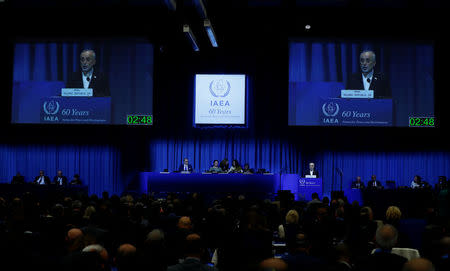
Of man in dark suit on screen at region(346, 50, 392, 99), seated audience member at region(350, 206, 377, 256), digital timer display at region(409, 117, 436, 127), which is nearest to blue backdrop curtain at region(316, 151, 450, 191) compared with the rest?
digital timer display at region(409, 117, 436, 127)

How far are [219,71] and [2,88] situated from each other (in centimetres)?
800

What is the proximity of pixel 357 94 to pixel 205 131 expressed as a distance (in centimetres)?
553

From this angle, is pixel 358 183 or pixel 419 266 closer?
pixel 419 266

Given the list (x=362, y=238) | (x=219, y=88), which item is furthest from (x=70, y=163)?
(x=362, y=238)

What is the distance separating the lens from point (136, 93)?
1669cm

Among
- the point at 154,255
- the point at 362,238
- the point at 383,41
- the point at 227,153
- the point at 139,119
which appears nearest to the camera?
the point at 154,255

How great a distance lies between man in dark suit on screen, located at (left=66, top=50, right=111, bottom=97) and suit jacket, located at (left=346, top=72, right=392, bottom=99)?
8253mm

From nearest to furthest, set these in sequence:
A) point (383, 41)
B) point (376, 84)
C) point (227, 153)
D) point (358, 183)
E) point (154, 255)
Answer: point (154, 255)
point (376, 84)
point (358, 183)
point (383, 41)
point (227, 153)

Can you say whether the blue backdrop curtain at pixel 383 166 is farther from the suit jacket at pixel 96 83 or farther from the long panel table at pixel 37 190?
the long panel table at pixel 37 190

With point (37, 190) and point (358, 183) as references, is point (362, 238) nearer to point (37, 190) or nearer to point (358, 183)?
point (37, 190)

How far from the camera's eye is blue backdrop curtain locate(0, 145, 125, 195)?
17.9 meters

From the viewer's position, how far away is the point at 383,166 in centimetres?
1734

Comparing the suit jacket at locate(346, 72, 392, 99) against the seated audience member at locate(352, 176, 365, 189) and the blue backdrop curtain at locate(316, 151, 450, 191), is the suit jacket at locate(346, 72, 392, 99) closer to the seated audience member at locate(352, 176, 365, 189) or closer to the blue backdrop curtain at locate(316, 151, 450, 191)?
the blue backdrop curtain at locate(316, 151, 450, 191)

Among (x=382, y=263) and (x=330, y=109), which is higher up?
(x=330, y=109)
